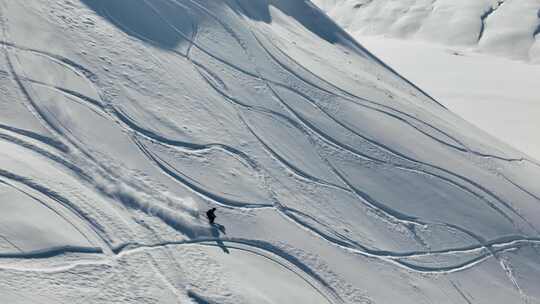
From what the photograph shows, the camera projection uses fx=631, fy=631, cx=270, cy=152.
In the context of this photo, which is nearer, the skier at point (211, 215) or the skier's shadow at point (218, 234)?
the skier's shadow at point (218, 234)

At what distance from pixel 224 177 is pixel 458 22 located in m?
25.6

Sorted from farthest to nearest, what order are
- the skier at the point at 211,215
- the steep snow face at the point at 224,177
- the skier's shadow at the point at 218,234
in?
the skier at the point at 211,215 < the skier's shadow at the point at 218,234 < the steep snow face at the point at 224,177

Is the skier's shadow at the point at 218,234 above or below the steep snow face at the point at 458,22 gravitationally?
below

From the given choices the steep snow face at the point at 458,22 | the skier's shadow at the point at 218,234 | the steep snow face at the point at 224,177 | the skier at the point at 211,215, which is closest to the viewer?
the steep snow face at the point at 224,177

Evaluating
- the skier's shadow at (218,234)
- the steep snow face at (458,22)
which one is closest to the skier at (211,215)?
the skier's shadow at (218,234)

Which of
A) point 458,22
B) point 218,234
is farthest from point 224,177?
point 458,22

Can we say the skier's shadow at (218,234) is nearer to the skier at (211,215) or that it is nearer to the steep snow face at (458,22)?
the skier at (211,215)

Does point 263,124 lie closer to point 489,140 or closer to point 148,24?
point 148,24

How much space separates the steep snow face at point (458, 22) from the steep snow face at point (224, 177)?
50.1 feet

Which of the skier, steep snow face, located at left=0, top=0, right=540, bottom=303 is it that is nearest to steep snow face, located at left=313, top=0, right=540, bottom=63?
steep snow face, located at left=0, top=0, right=540, bottom=303

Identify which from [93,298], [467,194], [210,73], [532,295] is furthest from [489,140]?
[93,298]

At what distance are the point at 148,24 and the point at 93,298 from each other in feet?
31.5

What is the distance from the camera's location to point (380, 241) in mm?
12367

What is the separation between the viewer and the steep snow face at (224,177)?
31.9 feet
